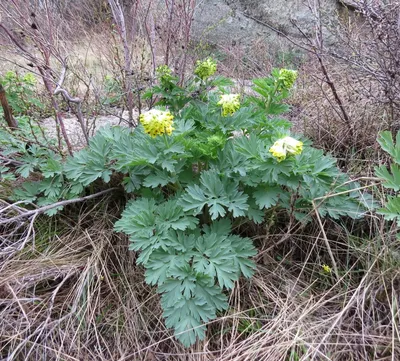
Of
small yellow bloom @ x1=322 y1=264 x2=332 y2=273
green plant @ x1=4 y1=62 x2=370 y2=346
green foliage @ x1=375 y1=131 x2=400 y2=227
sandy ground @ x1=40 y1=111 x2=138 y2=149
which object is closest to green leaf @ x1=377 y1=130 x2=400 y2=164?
green foliage @ x1=375 y1=131 x2=400 y2=227

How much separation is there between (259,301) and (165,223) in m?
0.61

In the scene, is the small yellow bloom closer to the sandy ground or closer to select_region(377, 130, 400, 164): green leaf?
select_region(377, 130, 400, 164): green leaf

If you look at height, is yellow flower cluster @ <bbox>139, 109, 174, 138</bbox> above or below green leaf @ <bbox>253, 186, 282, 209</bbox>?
above

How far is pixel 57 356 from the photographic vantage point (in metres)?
1.44

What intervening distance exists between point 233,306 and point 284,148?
792mm

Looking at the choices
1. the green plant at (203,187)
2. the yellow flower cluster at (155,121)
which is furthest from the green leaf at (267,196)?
the yellow flower cluster at (155,121)

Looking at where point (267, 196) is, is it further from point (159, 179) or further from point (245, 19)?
point (245, 19)

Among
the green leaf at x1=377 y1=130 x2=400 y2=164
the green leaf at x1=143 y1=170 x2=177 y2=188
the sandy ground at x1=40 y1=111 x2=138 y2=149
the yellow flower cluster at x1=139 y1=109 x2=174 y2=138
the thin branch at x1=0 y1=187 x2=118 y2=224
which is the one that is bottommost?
the sandy ground at x1=40 y1=111 x2=138 y2=149

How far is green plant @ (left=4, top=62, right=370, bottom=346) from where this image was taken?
4.75ft

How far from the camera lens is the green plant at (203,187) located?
145 centimetres

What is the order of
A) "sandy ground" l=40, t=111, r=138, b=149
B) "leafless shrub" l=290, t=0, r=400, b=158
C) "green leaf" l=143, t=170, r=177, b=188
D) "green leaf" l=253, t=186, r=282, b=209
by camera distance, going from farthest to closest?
1. "sandy ground" l=40, t=111, r=138, b=149
2. "leafless shrub" l=290, t=0, r=400, b=158
3. "green leaf" l=143, t=170, r=177, b=188
4. "green leaf" l=253, t=186, r=282, b=209

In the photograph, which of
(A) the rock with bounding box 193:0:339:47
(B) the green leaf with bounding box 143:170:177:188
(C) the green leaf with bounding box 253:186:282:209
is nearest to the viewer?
(C) the green leaf with bounding box 253:186:282:209

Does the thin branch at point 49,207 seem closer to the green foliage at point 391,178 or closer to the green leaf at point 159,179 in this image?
the green leaf at point 159,179

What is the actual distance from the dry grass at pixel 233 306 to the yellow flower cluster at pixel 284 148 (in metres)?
0.52
